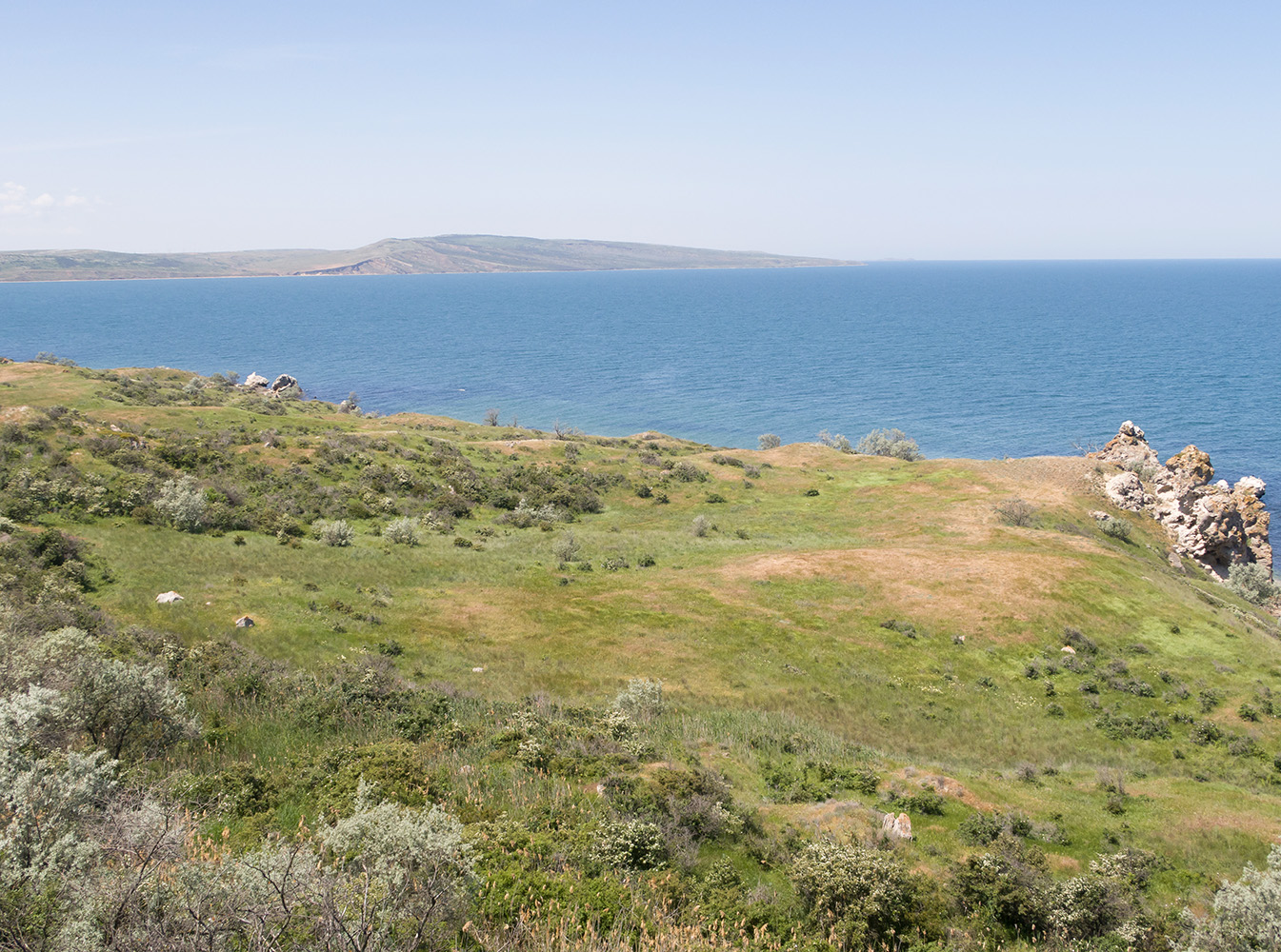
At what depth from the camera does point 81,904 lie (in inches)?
333

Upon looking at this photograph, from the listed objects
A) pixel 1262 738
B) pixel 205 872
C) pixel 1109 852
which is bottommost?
pixel 1262 738

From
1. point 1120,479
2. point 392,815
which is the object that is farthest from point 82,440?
point 1120,479

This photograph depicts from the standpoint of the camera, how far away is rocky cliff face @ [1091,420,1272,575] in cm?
5822

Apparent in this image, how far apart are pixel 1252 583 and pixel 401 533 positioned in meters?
64.4

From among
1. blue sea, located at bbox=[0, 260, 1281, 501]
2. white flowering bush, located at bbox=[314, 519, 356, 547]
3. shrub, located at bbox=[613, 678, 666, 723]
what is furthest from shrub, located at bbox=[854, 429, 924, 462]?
shrub, located at bbox=[613, 678, 666, 723]

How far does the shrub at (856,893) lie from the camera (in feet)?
42.8

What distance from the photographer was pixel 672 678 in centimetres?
2977

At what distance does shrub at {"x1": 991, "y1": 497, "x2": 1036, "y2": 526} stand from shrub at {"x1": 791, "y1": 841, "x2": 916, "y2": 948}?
47335 millimetres

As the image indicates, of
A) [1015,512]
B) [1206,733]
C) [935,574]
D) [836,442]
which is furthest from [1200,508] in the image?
[836,442]

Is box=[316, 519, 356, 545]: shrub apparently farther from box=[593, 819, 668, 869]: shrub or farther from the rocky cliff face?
the rocky cliff face

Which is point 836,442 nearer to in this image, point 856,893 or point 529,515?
point 529,515

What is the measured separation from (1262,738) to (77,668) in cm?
3906

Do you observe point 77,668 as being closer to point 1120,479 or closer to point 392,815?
point 392,815

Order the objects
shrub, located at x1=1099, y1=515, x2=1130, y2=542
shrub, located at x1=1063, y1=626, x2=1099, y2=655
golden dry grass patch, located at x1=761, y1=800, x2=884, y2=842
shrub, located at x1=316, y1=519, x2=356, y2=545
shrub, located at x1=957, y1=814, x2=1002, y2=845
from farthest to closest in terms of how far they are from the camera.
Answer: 1. shrub, located at x1=1099, y1=515, x2=1130, y2=542
2. shrub, located at x1=316, y1=519, x2=356, y2=545
3. shrub, located at x1=1063, y1=626, x2=1099, y2=655
4. shrub, located at x1=957, y1=814, x2=1002, y2=845
5. golden dry grass patch, located at x1=761, y1=800, x2=884, y2=842
